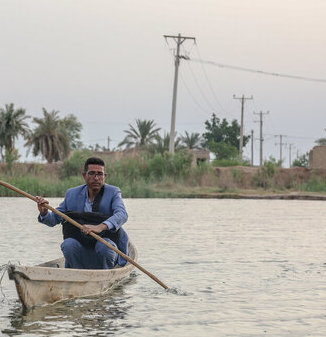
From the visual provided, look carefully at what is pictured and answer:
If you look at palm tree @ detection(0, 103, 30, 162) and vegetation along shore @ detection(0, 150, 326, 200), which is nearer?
vegetation along shore @ detection(0, 150, 326, 200)

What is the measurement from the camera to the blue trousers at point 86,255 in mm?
9102

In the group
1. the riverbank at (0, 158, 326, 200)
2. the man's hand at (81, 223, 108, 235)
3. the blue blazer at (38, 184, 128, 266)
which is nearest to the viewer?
the man's hand at (81, 223, 108, 235)

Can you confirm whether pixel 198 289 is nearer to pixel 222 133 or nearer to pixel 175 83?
pixel 175 83

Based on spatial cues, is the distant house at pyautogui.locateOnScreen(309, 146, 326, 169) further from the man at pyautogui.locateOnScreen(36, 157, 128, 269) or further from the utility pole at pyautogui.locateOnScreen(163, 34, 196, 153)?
the man at pyautogui.locateOnScreen(36, 157, 128, 269)

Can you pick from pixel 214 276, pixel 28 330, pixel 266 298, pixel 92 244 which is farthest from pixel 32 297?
pixel 214 276

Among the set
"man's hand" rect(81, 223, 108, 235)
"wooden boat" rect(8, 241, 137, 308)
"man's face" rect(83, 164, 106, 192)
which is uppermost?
"man's face" rect(83, 164, 106, 192)

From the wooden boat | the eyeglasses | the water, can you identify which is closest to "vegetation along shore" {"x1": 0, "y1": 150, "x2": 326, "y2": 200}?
the water

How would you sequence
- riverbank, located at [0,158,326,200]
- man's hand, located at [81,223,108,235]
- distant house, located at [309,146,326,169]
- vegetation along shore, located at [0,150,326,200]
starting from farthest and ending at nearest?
distant house, located at [309,146,326,169], vegetation along shore, located at [0,150,326,200], riverbank, located at [0,158,326,200], man's hand, located at [81,223,108,235]

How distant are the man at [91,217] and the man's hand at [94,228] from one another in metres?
0.04

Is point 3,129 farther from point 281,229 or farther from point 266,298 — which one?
point 266,298

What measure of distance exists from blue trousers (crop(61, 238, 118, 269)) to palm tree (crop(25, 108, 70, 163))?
6148cm

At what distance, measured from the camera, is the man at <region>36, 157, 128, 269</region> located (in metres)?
8.97

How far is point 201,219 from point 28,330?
1747 cm

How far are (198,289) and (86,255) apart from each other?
1.72 metres
